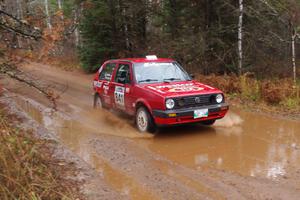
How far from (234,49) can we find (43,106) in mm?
8763

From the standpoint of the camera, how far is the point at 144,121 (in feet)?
26.9

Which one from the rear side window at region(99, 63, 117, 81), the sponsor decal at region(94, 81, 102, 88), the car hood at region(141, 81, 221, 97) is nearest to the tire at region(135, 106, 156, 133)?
the car hood at region(141, 81, 221, 97)

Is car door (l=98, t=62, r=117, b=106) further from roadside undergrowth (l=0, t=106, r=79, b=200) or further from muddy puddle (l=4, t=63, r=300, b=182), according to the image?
roadside undergrowth (l=0, t=106, r=79, b=200)

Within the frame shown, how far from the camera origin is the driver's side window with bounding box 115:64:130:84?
356 inches

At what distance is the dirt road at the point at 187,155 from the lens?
16.9ft

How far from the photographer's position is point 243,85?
12.5 metres

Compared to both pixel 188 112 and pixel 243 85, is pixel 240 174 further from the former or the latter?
pixel 243 85

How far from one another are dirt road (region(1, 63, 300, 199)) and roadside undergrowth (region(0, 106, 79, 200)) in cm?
49

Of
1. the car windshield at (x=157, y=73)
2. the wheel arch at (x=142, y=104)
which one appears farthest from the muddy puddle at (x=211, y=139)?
the car windshield at (x=157, y=73)

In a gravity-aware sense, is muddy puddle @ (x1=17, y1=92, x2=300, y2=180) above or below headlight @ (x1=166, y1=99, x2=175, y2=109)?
below

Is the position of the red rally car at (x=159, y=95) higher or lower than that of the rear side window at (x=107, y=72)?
lower

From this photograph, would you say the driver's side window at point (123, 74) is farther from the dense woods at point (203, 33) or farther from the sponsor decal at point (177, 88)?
the dense woods at point (203, 33)

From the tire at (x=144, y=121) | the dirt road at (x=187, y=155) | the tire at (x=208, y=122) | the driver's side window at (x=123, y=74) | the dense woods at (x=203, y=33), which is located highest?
the dense woods at (x=203, y=33)

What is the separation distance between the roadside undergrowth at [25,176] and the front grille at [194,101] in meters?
3.03
